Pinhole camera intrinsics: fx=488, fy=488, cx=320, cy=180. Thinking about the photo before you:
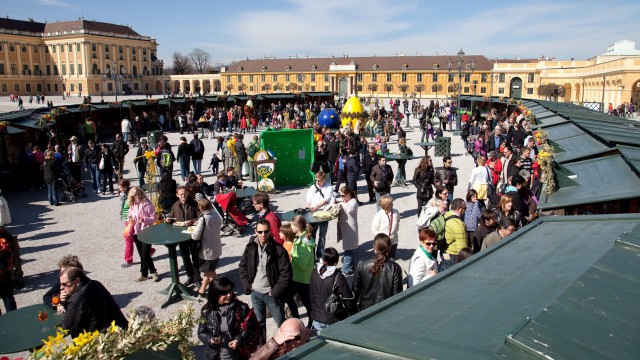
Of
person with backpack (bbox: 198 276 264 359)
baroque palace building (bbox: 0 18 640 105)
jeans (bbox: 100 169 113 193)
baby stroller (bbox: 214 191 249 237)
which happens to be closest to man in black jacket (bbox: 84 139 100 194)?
jeans (bbox: 100 169 113 193)

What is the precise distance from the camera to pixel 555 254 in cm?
373

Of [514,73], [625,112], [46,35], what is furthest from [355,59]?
[46,35]

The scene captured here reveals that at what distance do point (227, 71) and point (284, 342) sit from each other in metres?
95.6

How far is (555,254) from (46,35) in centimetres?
11059

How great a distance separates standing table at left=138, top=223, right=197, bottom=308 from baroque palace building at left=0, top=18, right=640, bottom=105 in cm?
7355

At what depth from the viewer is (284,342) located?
12.2ft

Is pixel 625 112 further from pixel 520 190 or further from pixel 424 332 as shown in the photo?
pixel 424 332

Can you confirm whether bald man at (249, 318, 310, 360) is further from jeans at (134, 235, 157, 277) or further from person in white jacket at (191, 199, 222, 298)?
jeans at (134, 235, 157, 277)

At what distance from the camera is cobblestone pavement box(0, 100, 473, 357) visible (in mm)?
7973

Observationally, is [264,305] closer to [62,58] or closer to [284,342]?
[284,342]

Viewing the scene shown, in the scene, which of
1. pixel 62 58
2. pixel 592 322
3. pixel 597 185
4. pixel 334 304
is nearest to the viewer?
pixel 592 322

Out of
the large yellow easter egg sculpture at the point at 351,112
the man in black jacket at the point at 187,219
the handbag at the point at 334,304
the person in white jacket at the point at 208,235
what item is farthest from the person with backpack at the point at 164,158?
the large yellow easter egg sculpture at the point at 351,112

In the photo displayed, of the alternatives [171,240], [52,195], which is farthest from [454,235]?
[52,195]

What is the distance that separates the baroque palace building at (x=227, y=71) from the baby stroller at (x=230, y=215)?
7059cm
